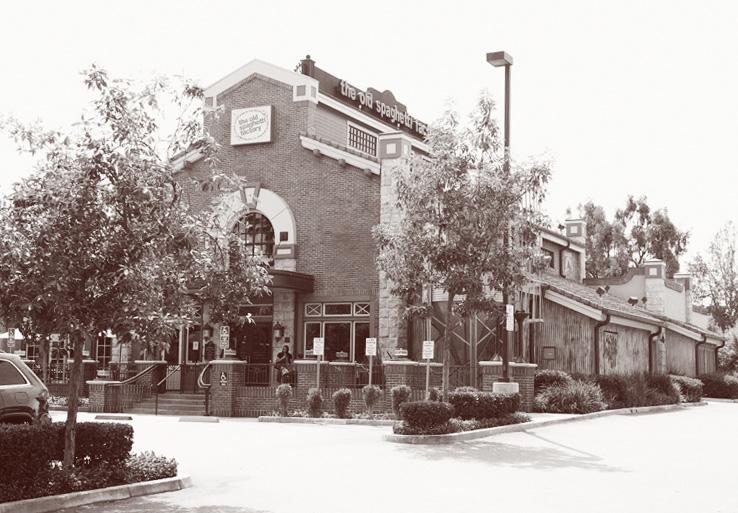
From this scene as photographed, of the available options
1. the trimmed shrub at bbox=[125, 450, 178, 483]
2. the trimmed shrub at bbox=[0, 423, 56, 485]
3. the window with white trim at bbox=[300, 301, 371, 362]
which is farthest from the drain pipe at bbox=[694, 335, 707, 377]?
the trimmed shrub at bbox=[0, 423, 56, 485]

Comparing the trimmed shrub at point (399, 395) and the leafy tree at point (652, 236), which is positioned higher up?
the leafy tree at point (652, 236)

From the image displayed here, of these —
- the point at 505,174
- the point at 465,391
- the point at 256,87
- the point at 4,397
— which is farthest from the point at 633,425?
the point at 256,87

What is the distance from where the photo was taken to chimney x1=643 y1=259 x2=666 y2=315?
42406 millimetres

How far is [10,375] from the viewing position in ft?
43.8

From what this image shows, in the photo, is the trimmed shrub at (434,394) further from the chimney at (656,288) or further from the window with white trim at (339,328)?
the chimney at (656,288)

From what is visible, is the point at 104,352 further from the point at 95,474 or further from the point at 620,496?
the point at 620,496

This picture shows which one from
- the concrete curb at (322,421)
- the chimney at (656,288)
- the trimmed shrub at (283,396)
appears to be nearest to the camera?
the concrete curb at (322,421)

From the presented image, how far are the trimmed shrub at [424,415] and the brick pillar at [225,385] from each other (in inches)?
329

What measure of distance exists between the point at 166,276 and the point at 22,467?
2.68 meters

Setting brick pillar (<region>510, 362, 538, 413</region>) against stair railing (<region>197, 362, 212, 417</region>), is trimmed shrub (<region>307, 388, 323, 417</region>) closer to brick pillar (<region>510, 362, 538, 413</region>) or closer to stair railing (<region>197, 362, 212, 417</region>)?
stair railing (<region>197, 362, 212, 417</region>)

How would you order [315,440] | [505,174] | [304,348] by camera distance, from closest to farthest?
[315,440]
[505,174]
[304,348]

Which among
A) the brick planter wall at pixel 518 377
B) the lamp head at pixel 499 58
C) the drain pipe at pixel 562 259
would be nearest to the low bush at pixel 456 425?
the brick planter wall at pixel 518 377

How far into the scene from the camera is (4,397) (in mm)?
13023

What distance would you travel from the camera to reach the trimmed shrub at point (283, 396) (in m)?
23.1
